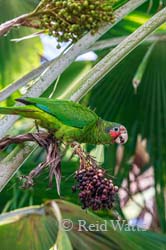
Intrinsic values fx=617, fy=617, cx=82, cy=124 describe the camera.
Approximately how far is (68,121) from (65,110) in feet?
0.11

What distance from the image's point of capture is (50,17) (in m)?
1.84

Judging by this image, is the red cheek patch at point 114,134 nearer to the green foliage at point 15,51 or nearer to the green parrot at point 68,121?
the green parrot at point 68,121

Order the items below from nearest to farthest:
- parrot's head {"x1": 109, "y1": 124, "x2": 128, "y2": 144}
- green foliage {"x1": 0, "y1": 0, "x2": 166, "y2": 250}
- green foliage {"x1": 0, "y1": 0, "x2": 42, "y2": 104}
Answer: parrot's head {"x1": 109, "y1": 124, "x2": 128, "y2": 144}, green foliage {"x1": 0, "y1": 0, "x2": 166, "y2": 250}, green foliage {"x1": 0, "y1": 0, "x2": 42, "y2": 104}

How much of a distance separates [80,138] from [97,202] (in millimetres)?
360

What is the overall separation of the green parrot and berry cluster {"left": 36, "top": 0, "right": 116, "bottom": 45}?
0.77 feet

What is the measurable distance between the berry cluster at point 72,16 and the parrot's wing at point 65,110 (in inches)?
8.9

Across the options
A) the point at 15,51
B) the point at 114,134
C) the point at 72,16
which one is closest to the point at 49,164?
the point at 114,134

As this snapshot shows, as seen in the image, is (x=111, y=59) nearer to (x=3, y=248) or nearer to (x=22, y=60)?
(x=3, y=248)

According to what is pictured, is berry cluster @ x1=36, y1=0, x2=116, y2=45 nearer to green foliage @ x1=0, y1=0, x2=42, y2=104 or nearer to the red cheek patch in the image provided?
the red cheek patch

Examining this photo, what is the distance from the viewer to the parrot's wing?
171cm

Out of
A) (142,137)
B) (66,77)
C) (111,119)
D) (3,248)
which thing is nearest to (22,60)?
(66,77)

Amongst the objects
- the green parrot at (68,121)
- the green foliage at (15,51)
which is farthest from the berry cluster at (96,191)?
the green foliage at (15,51)

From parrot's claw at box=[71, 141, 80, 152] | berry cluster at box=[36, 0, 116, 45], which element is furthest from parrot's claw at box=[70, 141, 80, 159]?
berry cluster at box=[36, 0, 116, 45]

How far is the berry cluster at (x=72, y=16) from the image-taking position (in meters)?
1.81
